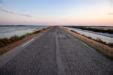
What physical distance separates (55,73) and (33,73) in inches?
30.7

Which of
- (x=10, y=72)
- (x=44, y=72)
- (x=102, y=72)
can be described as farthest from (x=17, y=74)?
(x=102, y=72)

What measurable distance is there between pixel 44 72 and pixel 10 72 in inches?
48.2

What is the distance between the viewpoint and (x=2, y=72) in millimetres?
6453

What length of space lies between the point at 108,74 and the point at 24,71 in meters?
3.06

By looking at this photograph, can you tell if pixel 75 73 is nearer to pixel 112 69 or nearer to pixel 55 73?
pixel 55 73

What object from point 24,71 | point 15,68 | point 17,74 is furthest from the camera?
point 15,68

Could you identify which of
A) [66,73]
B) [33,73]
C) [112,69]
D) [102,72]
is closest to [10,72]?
[33,73]

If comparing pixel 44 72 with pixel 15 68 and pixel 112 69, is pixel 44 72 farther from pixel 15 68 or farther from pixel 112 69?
pixel 112 69

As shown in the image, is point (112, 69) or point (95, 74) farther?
point (112, 69)

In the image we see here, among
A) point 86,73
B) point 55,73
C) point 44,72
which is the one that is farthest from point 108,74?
point 44,72

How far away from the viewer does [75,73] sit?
6.49 metres

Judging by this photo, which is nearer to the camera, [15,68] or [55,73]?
[55,73]

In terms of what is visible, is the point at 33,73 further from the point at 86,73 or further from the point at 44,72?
the point at 86,73

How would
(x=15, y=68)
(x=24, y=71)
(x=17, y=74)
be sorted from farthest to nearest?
(x=15, y=68)
(x=24, y=71)
(x=17, y=74)
